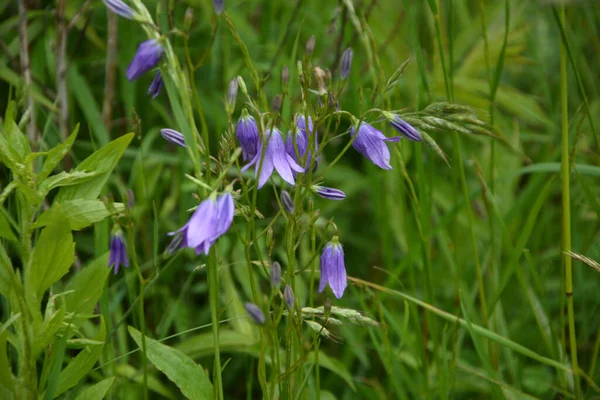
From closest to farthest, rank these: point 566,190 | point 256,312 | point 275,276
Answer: point 256,312 → point 275,276 → point 566,190

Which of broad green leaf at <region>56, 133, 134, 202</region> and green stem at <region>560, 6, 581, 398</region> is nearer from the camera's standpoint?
broad green leaf at <region>56, 133, 134, 202</region>

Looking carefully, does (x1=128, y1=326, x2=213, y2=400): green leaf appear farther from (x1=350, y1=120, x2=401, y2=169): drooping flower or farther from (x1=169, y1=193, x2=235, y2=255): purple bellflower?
(x1=350, y1=120, x2=401, y2=169): drooping flower

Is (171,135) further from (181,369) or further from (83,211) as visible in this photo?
(181,369)

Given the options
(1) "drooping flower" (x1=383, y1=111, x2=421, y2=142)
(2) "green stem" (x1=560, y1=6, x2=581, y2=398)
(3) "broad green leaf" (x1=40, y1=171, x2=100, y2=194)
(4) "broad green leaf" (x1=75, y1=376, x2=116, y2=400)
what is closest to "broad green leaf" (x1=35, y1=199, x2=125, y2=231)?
(3) "broad green leaf" (x1=40, y1=171, x2=100, y2=194)

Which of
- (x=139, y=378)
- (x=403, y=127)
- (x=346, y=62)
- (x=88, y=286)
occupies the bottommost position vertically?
(x=139, y=378)

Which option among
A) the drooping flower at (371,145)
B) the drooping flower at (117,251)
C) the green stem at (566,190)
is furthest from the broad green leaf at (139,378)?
the green stem at (566,190)

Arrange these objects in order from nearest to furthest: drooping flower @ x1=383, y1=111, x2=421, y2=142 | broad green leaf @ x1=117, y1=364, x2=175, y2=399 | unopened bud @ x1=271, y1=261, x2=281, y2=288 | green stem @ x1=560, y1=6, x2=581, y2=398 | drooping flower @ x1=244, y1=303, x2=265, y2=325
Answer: drooping flower @ x1=244, y1=303, x2=265, y2=325 < unopened bud @ x1=271, y1=261, x2=281, y2=288 < drooping flower @ x1=383, y1=111, x2=421, y2=142 < green stem @ x1=560, y1=6, x2=581, y2=398 < broad green leaf @ x1=117, y1=364, x2=175, y2=399

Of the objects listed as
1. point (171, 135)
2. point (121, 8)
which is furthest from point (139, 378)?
point (121, 8)
